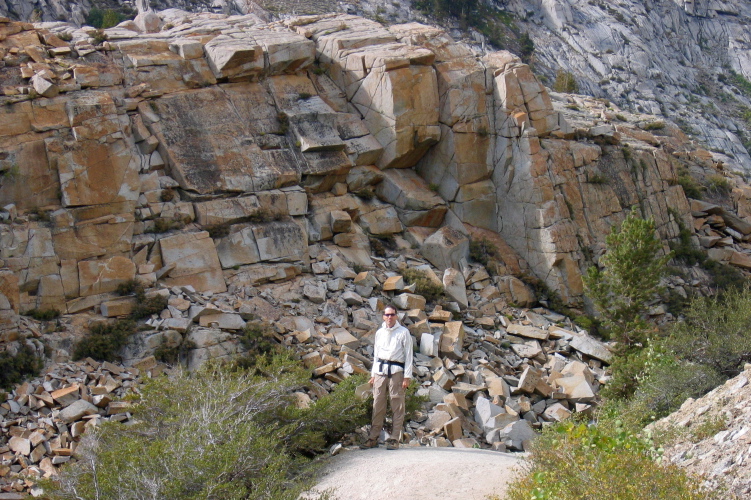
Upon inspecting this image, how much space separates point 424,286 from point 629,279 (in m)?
4.87

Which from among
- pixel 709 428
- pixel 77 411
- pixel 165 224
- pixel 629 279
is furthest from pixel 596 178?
pixel 77 411

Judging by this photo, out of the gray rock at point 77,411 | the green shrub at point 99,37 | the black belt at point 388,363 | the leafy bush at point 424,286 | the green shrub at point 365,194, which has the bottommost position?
the leafy bush at point 424,286

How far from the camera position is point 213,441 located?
809cm

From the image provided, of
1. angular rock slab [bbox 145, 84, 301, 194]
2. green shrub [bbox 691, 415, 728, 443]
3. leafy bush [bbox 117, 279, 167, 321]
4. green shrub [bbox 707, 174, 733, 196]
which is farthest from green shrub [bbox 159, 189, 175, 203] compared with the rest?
green shrub [bbox 707, 174, 733, 196]

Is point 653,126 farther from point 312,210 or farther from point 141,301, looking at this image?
point 141,301

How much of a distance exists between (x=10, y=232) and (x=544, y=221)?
44.2 feet

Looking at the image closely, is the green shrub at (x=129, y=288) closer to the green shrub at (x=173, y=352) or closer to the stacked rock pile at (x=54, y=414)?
the green shrub at (x=173, y=352)

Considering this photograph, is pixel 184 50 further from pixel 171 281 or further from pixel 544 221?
pixel 544 221

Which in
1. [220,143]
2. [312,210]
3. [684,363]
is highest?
[220,143]

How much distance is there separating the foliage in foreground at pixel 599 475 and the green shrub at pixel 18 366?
9.35m

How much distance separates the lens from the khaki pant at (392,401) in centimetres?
981

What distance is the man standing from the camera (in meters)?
9.66

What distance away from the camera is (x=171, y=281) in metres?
15.9

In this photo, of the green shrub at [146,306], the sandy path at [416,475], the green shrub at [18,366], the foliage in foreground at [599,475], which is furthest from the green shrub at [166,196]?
the foliage in foreground at [599,475]
